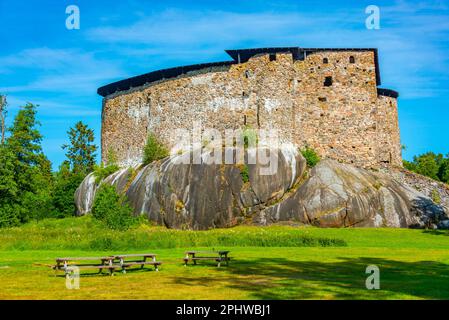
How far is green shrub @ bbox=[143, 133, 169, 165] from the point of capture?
57906mm

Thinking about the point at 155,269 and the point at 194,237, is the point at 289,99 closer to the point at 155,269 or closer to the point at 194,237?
the point at 194,237

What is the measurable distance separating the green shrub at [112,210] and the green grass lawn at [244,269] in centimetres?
1094

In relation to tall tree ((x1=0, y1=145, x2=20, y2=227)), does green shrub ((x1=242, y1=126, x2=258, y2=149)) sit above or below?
above

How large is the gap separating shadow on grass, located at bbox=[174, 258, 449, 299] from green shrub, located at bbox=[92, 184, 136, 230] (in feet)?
85.6

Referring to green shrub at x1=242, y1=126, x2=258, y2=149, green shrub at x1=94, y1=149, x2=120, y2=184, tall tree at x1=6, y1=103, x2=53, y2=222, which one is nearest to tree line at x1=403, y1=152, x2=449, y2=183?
green shrub at x1=242, y1=126, x2=258, y2=149

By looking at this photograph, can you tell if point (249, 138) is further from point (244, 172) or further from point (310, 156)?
point (310, 156)

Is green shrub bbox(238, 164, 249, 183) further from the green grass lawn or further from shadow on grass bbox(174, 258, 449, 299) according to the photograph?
shadow on grass bbox(174, 258, 449, 299)

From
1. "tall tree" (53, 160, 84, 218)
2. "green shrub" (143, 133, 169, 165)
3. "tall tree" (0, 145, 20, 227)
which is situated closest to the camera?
"tall tree" (0, 145, 20, 227)

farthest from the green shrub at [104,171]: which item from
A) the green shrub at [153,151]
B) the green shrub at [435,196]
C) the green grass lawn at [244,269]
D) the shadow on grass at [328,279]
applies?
the shadow on grass at [328,279]

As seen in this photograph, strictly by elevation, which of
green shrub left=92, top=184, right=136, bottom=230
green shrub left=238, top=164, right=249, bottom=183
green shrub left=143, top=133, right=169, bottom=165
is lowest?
green shrub left=92, top=184, right=136, bottom=230

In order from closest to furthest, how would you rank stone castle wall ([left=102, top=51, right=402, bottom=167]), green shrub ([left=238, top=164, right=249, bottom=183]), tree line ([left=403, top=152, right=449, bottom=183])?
green shrub ([left=238, top=164, right=249, bottom=183]) < stone castle wall ([left=102, top=51, right=402, bottom=167]) < tree line ([left=403, top=152, right=449, bottom=183])

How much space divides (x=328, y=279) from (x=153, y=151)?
4169 cm

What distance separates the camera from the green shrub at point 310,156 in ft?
174
